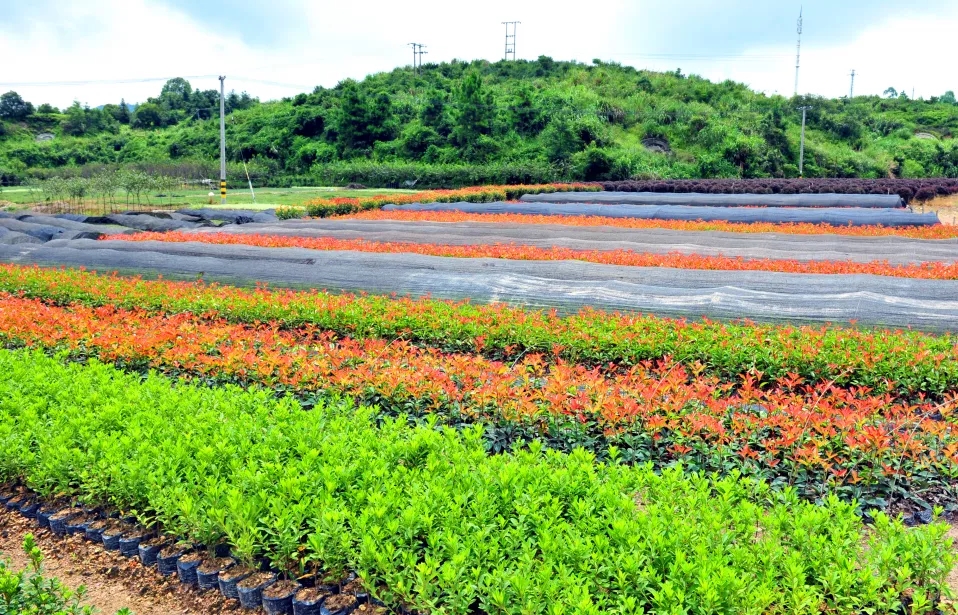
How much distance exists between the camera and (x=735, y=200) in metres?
26.5

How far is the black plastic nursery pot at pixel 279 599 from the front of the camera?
3.19 metres

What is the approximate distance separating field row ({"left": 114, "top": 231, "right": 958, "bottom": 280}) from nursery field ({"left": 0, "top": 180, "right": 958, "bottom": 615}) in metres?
0.31

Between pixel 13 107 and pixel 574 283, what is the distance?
5405 cm

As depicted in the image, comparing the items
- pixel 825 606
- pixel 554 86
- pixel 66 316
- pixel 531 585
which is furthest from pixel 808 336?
pixel 554 86

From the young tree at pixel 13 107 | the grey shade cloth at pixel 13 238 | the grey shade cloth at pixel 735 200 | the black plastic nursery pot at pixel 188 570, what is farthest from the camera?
the young tree at pixel 13 107

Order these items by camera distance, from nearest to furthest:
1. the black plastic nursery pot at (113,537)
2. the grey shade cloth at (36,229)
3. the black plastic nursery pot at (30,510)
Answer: the black plastic nursery pot at (113,537)
the black plastic nursery pot at (30,510)
the grey shade cloth at (36,229)

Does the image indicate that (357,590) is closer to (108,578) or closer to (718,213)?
(108,578)

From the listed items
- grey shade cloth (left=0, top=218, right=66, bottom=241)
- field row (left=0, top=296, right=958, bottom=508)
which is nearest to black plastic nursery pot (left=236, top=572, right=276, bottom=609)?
field row (left=0, top=296, right=958, bottom=508)

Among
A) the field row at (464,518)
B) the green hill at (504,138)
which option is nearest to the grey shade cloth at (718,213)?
the green hill at (504,138)

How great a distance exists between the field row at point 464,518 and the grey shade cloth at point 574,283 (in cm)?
433

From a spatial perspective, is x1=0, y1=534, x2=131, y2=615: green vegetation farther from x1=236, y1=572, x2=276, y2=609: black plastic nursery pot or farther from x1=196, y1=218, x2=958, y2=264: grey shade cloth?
x1=196, y1=218, x2=958, y2=264: grey shade cloth

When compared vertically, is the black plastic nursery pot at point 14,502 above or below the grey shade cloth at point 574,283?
below

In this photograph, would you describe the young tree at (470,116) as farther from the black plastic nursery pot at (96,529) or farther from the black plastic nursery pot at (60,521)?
the black plastic nursery pot at (96,529)

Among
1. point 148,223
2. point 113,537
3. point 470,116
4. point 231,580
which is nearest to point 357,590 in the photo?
point 231,580
